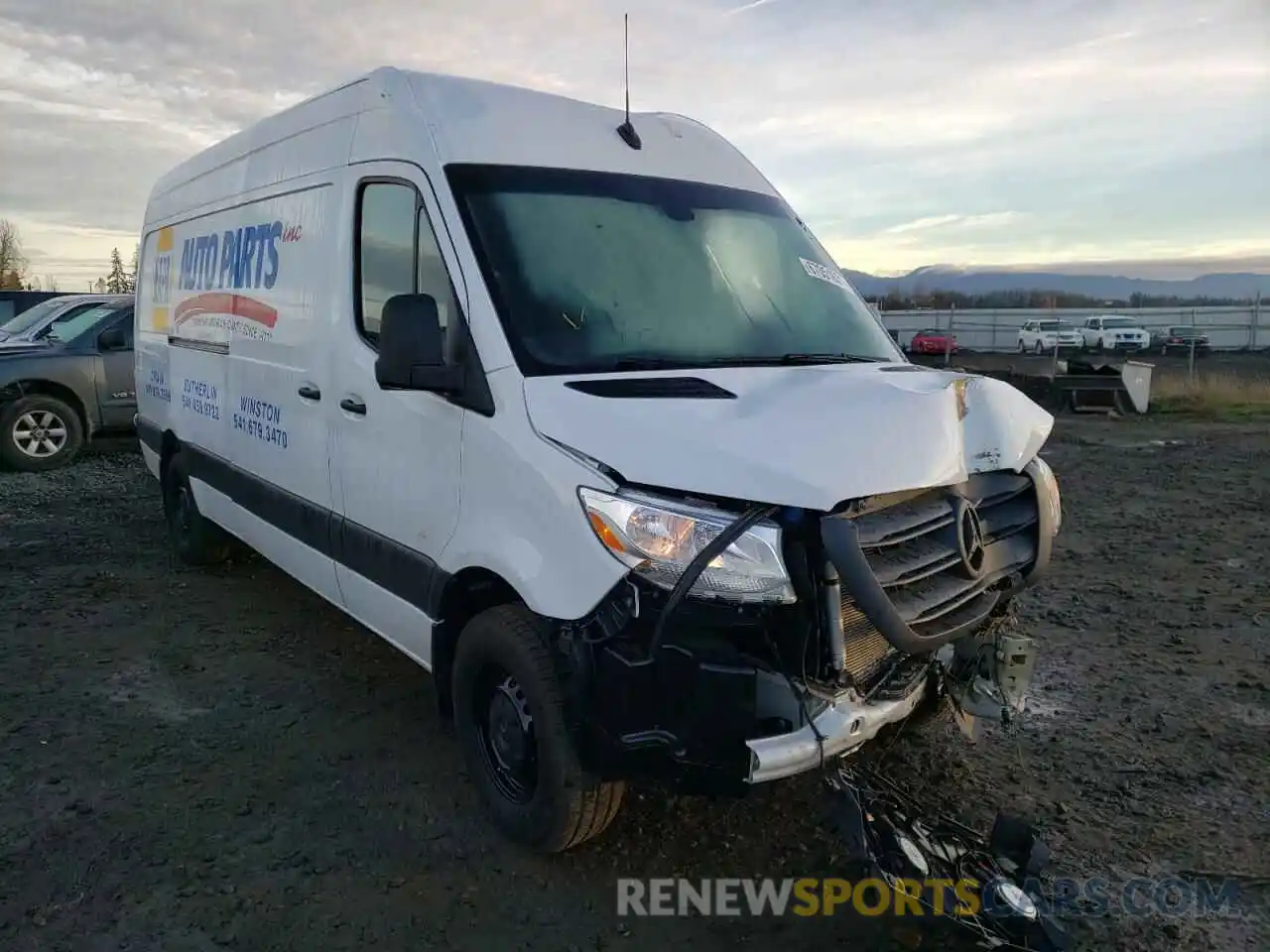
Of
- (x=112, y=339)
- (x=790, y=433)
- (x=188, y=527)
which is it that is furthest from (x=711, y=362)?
(x=112, y=339)

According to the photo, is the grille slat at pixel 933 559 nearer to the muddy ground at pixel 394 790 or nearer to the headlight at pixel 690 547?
the headlight at pixel 690 547

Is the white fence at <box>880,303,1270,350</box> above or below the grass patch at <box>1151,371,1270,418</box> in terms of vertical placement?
above

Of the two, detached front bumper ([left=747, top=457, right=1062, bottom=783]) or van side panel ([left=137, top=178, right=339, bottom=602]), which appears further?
van side panel ([left=137, top=178, right=339, bottom=602])

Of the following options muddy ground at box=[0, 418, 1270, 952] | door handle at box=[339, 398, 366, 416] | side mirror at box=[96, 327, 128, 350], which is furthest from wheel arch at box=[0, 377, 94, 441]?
door handle at box=[339, 398, 366, 416]

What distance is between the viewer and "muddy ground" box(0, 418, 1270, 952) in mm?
3000

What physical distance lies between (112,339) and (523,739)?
9.78 meters

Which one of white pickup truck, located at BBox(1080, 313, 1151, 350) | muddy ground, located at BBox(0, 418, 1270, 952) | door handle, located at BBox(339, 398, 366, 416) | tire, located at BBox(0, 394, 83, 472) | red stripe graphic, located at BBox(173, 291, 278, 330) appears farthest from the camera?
white pickup truck, located at BBox(1080, 313, 1151, 350)

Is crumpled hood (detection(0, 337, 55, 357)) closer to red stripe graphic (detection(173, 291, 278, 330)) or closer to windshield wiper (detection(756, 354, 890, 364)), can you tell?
red stripe graphic (detection(173, 291, 278, 330))

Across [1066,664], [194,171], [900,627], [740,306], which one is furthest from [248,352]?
[1066,664]

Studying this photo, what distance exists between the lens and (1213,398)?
17.5 m

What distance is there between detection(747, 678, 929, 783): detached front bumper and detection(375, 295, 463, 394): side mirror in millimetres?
1549

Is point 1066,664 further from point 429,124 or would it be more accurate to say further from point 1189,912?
point 429,124

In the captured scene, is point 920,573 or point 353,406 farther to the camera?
point 353,406

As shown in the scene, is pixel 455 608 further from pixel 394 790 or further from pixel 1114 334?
pixel 1114 334
